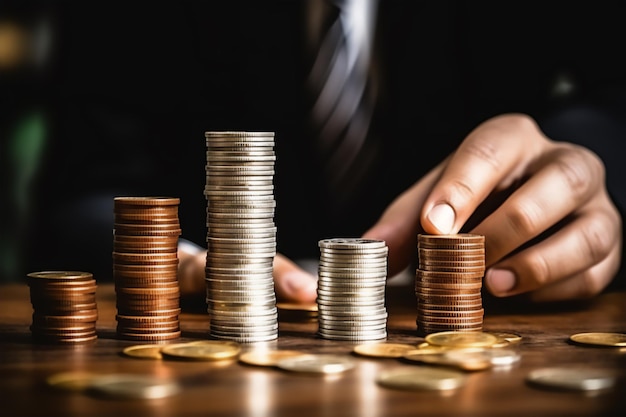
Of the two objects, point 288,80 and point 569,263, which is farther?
point 288,80

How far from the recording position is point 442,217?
1.85m

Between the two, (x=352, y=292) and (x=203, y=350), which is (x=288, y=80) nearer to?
(x=352, y=292)

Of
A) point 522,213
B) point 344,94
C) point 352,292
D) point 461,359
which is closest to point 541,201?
point 522,213

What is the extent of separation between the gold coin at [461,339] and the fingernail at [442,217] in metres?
0.23

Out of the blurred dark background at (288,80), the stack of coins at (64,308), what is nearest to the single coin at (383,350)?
the stack of coins at (64,308)

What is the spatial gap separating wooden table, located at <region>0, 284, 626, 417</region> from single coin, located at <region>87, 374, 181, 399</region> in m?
0.01

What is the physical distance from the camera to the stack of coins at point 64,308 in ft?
5.59

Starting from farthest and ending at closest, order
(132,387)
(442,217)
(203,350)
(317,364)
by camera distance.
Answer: (442,217)
(203,350)
(317,364)
(132,387)

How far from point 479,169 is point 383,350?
0.60 m

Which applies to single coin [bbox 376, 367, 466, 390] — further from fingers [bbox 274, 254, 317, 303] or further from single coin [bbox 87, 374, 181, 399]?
fingers [bbox 274, 254, 317, 303]

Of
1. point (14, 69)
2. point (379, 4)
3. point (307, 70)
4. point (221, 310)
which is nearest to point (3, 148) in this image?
point (14, 69)

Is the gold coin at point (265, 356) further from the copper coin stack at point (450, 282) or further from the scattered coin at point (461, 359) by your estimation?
the copper coin stack at point (450, 282)

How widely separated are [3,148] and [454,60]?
1756 millimetres

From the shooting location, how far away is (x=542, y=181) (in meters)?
2.06
